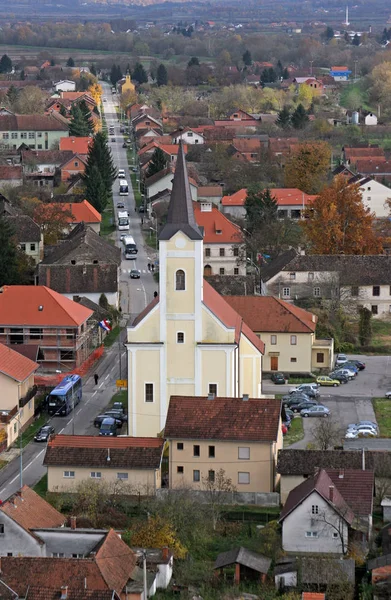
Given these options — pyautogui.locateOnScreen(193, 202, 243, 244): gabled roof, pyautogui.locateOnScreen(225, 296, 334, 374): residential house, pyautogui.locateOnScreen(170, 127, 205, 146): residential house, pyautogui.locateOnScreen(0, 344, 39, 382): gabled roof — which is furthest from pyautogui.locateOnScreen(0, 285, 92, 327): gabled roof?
pyautogui.locateOnScreen(170, 127, 205, 146): residential house

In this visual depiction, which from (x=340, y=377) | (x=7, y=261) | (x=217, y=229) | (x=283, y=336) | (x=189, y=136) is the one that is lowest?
(x=189, y=136)

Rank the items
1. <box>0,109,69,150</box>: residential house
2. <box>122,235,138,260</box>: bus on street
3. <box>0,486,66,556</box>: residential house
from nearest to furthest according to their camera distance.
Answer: <box>0,486,66,556</box>: residential house, <box>122,235,138,260</box>: bus on street, <box>0,109,69,150</box>: residential house

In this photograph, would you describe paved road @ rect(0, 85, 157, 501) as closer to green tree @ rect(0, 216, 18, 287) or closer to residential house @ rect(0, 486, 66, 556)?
residential house @ rect(0, 486, 66, 556)

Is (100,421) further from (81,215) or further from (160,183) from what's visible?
(160,183)

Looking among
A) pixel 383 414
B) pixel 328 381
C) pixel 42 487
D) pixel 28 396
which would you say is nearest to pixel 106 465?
pixel 42 487

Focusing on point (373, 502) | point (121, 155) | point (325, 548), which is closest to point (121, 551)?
point (325, 548)

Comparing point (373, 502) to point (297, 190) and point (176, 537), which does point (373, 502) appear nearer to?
point (176, 537)
